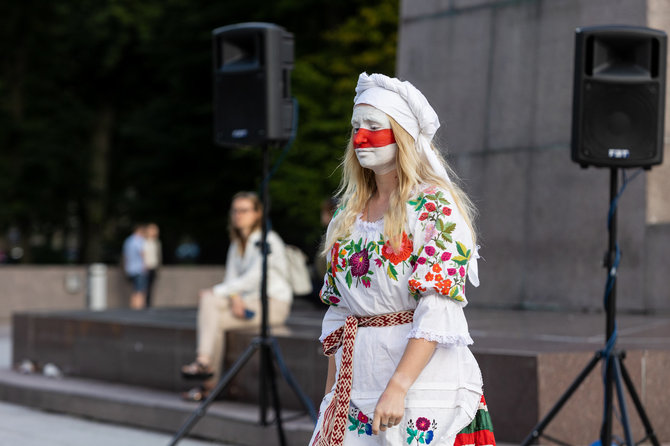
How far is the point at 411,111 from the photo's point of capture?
3.06 m

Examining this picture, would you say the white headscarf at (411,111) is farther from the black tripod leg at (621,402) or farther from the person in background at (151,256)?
the person in background at (151,256)

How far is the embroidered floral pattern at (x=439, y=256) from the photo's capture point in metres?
2.86

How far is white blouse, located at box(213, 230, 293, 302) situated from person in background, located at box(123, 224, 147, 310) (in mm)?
10114

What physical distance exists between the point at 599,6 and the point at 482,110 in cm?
147

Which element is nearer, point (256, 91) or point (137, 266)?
point (256, 91)

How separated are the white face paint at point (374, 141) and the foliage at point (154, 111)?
21774 millimetres

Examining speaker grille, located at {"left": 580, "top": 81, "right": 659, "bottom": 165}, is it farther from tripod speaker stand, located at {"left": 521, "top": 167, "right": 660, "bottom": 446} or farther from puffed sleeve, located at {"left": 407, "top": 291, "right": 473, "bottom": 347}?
puffed sleeve, located at {"left": 407, "top": 291, "right": 473, "bottom": 347}

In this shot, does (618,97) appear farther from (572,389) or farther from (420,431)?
(420,431)

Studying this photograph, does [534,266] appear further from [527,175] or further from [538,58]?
[538,58]

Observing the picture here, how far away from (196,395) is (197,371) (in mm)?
496

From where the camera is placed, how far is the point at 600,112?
5520 mm

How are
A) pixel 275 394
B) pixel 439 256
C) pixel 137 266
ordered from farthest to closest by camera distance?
pixel 137 266 → pixel 275 394 → pixel 439 256

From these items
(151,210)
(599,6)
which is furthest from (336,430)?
(151,210)

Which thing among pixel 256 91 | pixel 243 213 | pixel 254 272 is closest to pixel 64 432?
pixel 254 272
